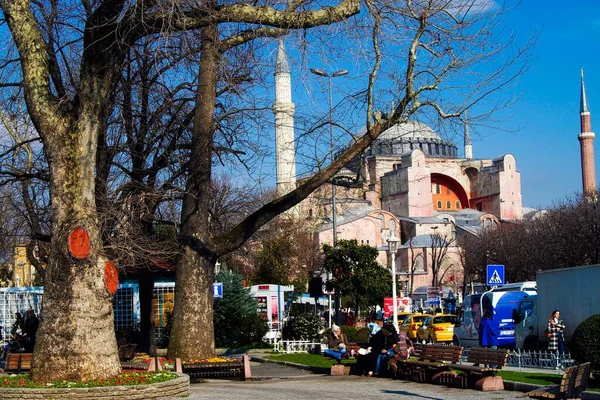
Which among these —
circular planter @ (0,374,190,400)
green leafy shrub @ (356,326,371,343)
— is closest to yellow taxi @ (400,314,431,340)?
green leafy shrub @ (356,326,371,343)

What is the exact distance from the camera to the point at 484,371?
51.2ft

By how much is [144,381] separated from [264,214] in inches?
219

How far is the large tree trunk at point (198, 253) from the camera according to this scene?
63.4 feet

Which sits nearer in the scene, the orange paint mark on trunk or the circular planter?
the circular planter

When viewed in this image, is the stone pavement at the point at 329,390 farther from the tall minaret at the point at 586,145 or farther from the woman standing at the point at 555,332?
the tall minaret at the point at 586,145

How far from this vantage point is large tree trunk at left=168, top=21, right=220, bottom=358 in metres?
19.3

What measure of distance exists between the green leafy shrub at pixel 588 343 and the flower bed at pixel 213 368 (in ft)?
23.7

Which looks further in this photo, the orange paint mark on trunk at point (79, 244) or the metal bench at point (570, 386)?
the orange paint mark on trunk at point (79, 244)

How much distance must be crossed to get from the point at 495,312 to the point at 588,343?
12.9 m

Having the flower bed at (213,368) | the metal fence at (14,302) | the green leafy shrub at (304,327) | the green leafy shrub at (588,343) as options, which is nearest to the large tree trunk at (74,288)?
the flower bed at (213,368)

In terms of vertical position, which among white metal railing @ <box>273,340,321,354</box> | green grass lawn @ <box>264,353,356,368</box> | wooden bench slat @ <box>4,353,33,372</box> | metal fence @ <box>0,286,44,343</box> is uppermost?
metal fence @ <box>0,286,44,343</box>

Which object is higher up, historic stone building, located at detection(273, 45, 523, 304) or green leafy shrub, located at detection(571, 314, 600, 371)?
historic stone building, located at detection(273, 45, 523, 304)

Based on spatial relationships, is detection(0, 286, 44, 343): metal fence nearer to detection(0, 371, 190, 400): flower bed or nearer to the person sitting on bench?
the person sitting on bench

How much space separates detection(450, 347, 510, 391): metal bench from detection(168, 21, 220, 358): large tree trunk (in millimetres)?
5560
